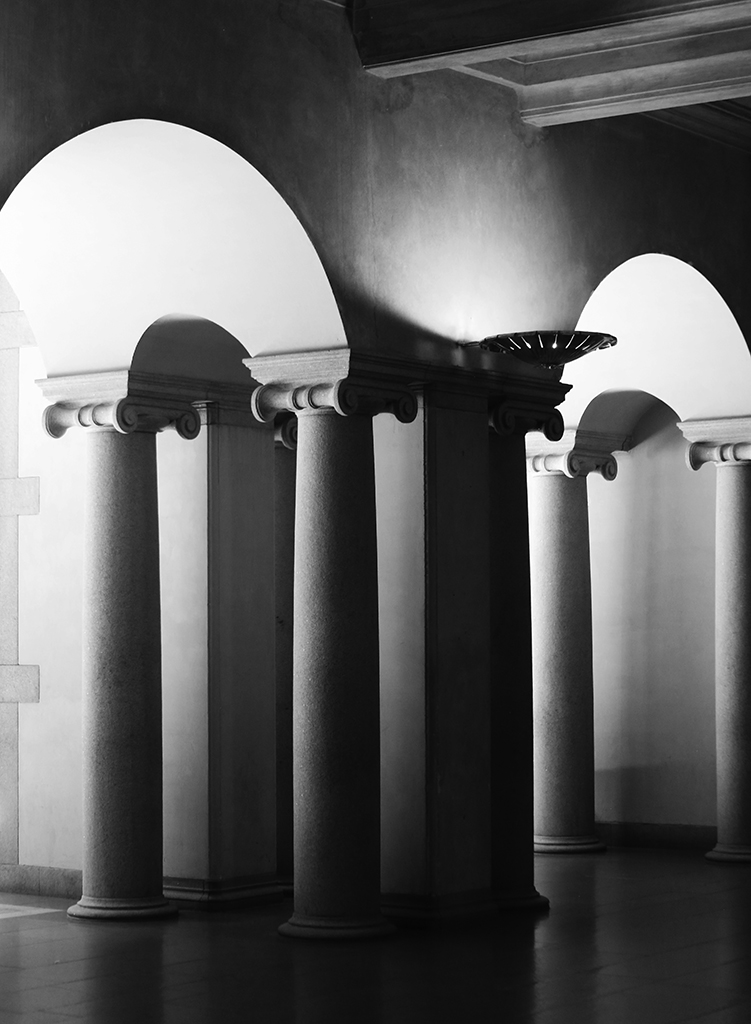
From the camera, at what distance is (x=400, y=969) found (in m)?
11.0

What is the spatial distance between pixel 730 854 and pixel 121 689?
22.5ft

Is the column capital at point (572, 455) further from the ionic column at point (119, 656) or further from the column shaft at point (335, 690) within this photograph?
the column shaft at point (335, 690)

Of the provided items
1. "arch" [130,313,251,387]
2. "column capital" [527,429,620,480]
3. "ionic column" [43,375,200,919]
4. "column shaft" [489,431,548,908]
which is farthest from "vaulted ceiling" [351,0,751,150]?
"column capital" [527,429,620,480]

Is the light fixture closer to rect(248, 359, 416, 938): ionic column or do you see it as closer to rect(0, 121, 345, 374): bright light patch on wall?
rect(248, 359, 416, 938): ionic column

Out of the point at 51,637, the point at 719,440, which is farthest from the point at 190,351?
the point at 719,440

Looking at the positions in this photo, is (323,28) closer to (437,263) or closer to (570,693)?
(437,263)

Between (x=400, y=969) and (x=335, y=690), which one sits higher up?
(x=335, y=690)

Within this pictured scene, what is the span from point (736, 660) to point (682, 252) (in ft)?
13.5

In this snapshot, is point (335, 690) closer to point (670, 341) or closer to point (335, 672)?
point (335, 672)

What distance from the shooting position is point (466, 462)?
13211 millimetres

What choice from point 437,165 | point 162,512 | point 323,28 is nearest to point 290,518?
point 162,512

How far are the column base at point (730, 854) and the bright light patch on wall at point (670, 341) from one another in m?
4.23

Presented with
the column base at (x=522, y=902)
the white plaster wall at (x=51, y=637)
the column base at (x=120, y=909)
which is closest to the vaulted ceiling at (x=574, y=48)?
the white plaster wall at (x=51, y=637)

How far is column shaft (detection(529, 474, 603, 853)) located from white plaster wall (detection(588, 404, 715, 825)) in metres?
0.96
